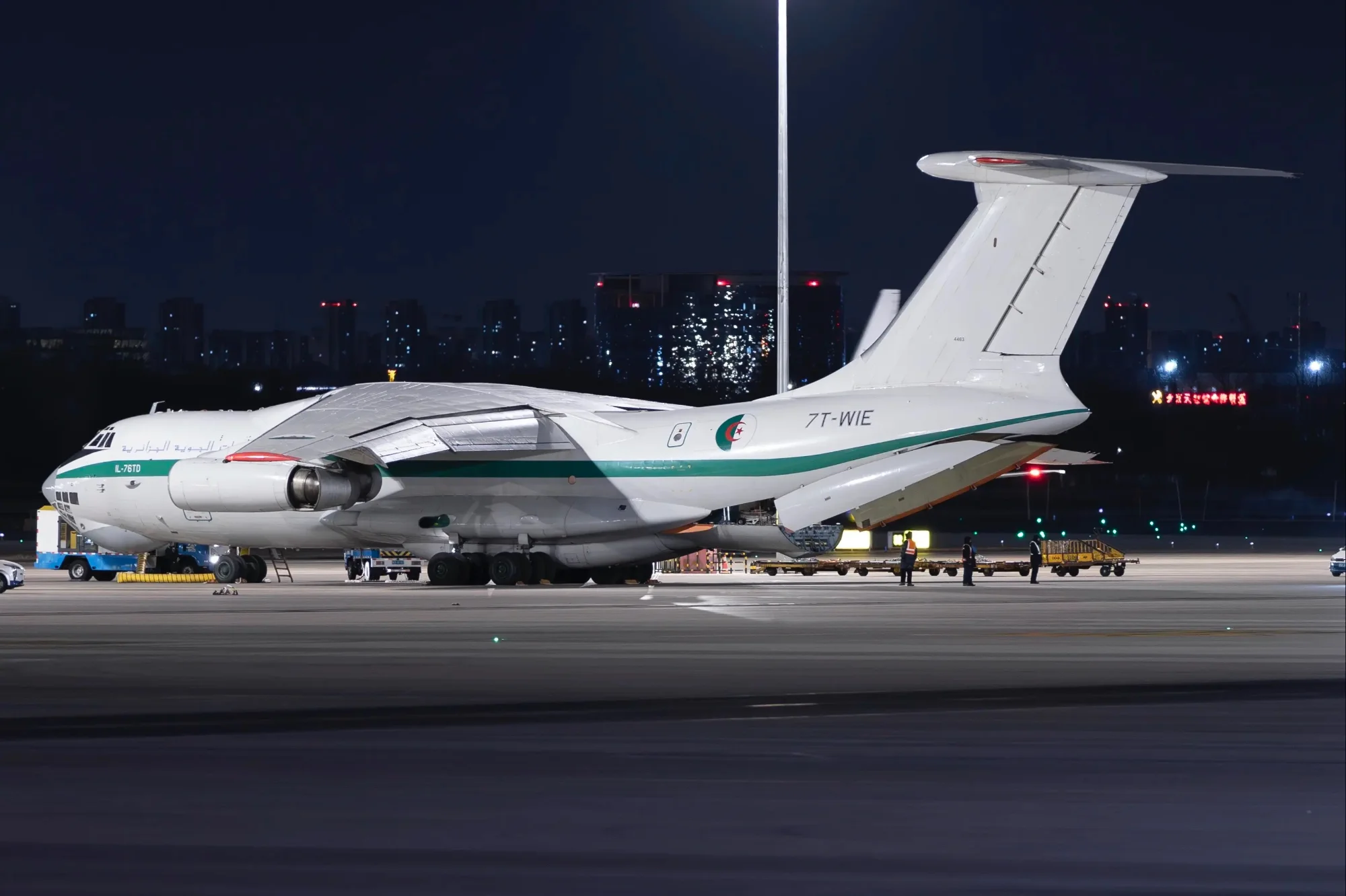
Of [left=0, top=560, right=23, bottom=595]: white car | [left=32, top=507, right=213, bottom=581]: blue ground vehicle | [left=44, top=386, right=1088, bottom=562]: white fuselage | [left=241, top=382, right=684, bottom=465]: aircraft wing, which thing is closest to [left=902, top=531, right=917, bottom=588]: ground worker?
[left=44, top=386, right=1088, bottom=562]: white fuselage

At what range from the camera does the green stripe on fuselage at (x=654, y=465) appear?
3120 cm

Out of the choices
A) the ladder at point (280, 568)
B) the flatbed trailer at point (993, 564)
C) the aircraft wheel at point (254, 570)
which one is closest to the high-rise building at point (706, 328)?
the ladder at point (280, 568)

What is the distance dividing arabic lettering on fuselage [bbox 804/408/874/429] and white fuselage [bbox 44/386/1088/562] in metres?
0.02

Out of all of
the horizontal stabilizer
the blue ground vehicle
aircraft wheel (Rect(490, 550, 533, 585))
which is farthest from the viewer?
the blue ground vehicle

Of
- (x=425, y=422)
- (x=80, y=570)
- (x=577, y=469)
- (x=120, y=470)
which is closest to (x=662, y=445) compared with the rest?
(x=577, y=469)

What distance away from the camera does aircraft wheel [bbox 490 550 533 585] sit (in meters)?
36.2

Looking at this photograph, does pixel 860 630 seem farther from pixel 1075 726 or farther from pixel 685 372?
pixel 685 372

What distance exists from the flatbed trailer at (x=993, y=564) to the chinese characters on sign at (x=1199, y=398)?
65.1m

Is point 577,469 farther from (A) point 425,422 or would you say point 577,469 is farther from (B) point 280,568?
(B) point 280,568

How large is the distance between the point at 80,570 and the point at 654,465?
17598mm

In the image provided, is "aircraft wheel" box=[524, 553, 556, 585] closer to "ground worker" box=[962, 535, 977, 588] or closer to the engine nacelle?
the engine nacelle

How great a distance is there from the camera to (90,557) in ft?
144

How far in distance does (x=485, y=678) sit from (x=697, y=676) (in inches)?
76.3

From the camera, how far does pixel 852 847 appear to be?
8.05 meters
